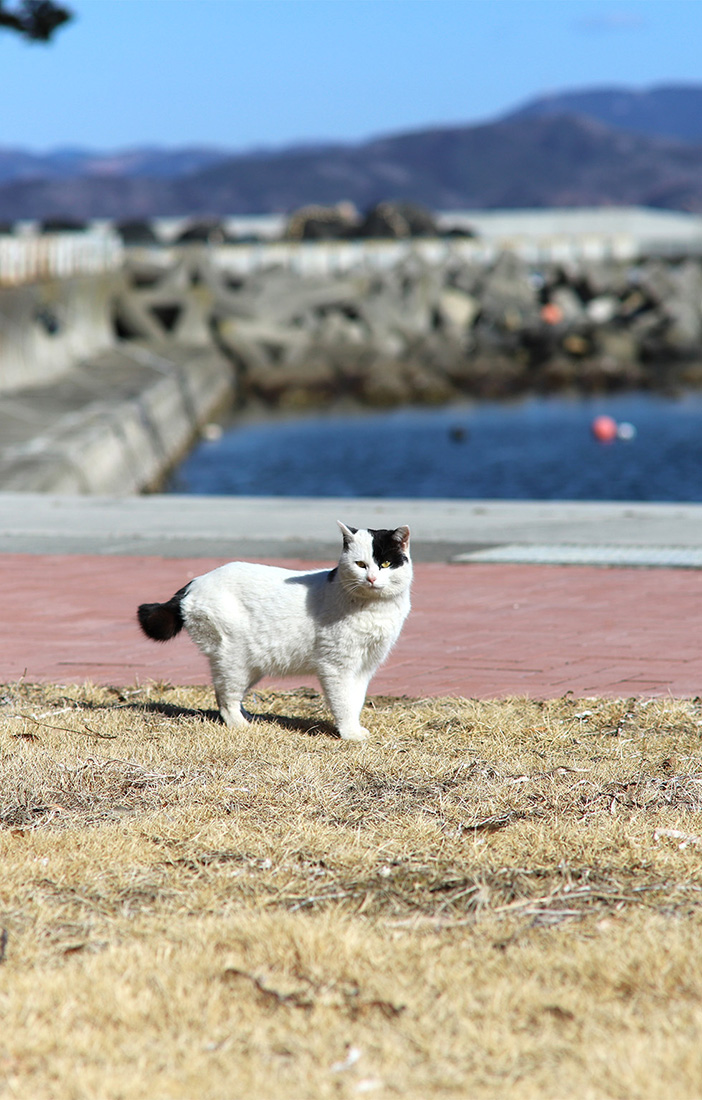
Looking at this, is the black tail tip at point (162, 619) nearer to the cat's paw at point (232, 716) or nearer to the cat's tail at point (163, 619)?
the cat's tail at point (163, 619)

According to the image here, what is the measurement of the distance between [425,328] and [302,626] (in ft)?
128

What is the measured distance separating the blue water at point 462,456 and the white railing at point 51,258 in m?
5.13

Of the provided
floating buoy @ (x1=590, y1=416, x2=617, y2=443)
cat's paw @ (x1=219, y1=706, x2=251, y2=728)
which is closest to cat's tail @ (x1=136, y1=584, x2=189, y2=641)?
cat's paw @ (x1=219, y1=706, x2=251, y2=728)

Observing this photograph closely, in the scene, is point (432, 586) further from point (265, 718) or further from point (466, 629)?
point (265, 718)

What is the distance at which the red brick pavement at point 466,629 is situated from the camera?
6.05 m

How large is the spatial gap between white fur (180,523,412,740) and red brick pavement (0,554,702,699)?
2.83 ft

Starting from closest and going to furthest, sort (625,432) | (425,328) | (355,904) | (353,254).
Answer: (355,904)
(625,432)
(425,328)
(353,254)

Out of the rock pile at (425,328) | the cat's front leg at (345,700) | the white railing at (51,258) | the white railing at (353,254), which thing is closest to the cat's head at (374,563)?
the cat's front leg at (345,700)

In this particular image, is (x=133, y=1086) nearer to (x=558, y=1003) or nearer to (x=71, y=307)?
(x=558, y=1003)

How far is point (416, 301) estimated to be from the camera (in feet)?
143

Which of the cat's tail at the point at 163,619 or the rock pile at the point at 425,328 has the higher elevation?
the cat's tail at the point at 163,619

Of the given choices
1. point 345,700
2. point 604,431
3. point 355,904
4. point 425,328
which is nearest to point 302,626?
point 345,700

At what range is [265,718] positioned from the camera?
551cm

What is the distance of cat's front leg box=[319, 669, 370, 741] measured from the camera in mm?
5055
